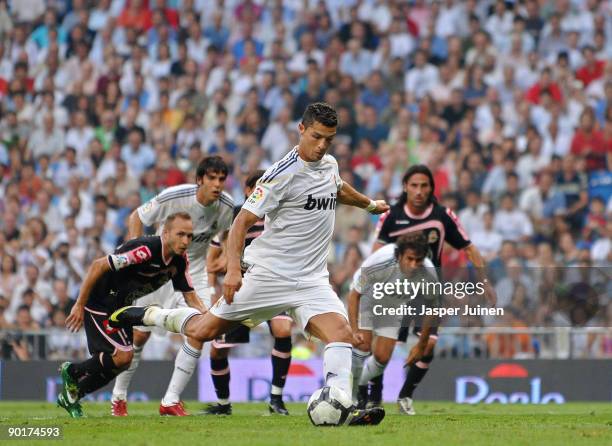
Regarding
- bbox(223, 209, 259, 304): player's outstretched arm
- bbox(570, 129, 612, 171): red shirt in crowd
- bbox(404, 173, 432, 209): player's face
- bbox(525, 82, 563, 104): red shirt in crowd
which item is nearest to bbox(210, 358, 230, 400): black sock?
bbox(404, 173, 432, 209): player's face

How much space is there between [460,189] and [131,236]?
340 inches

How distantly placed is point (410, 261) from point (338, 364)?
259 cm

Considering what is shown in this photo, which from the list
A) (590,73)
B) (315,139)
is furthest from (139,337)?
(590,73)

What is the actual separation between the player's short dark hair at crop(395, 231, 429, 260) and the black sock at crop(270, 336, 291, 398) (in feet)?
4.92

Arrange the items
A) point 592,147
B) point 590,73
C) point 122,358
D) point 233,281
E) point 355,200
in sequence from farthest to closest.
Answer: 1. point 590,73
2. point 592,147
3. point 122,358
4. point 355,200
5. point 233,281

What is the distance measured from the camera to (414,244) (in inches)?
456

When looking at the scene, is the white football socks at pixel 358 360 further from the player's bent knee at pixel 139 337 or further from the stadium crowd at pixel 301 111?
the stadium crowd at pixel 301 111

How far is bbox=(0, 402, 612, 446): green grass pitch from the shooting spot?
329 inches

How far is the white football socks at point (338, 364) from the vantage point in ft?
30.6

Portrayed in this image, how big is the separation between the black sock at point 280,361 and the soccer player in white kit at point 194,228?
2.72ft

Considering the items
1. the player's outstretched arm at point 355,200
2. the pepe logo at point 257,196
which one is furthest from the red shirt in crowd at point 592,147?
the pepe logo at point 257,196

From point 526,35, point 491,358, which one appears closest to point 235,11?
point 526,35

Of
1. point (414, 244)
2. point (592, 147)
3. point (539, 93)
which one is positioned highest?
point (539, 93)

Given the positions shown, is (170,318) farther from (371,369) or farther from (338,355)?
(371,369)
